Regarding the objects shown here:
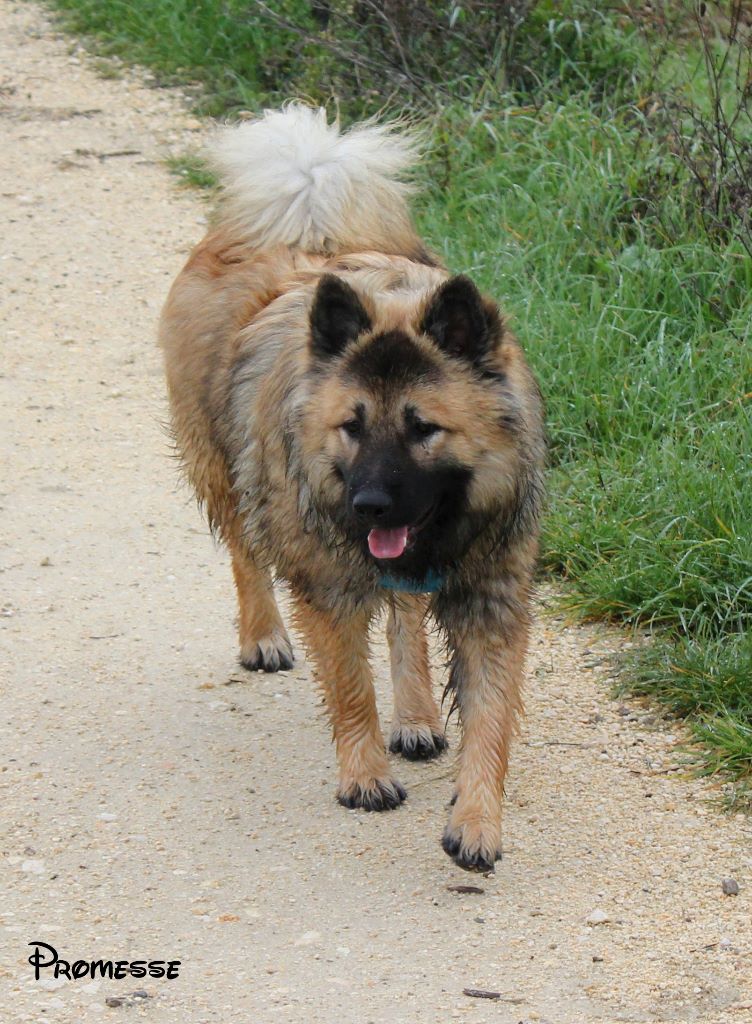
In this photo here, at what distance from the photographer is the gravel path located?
3.56 metres

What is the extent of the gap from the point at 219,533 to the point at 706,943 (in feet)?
7.67

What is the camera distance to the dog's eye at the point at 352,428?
3.98 meters

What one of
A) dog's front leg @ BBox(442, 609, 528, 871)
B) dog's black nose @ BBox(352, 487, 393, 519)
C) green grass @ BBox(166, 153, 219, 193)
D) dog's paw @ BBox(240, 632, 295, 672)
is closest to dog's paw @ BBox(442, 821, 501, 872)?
dog's front leg @ BBox(442, 609, 528, 871)

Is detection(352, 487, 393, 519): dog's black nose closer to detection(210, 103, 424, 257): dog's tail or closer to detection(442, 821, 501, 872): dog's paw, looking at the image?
detection(442, 821, 501, 872): dog's paw

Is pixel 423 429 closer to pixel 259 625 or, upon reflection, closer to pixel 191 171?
pixel 259 625

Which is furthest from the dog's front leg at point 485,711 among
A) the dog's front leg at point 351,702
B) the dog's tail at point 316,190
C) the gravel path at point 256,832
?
the dog's tail at point 316,190

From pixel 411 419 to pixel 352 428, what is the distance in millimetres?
175

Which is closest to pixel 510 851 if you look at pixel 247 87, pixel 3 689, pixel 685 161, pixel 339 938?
pixel 339 938

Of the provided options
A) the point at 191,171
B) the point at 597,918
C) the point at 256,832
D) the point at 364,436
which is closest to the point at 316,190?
the point at 364,436

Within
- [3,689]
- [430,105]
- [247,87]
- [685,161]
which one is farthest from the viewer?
[247,87]

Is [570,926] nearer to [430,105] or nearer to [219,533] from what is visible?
[219,533]

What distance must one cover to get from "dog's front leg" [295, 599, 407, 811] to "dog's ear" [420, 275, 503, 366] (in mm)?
835

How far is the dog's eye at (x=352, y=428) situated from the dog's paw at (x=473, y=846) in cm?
109

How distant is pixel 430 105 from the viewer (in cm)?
876
